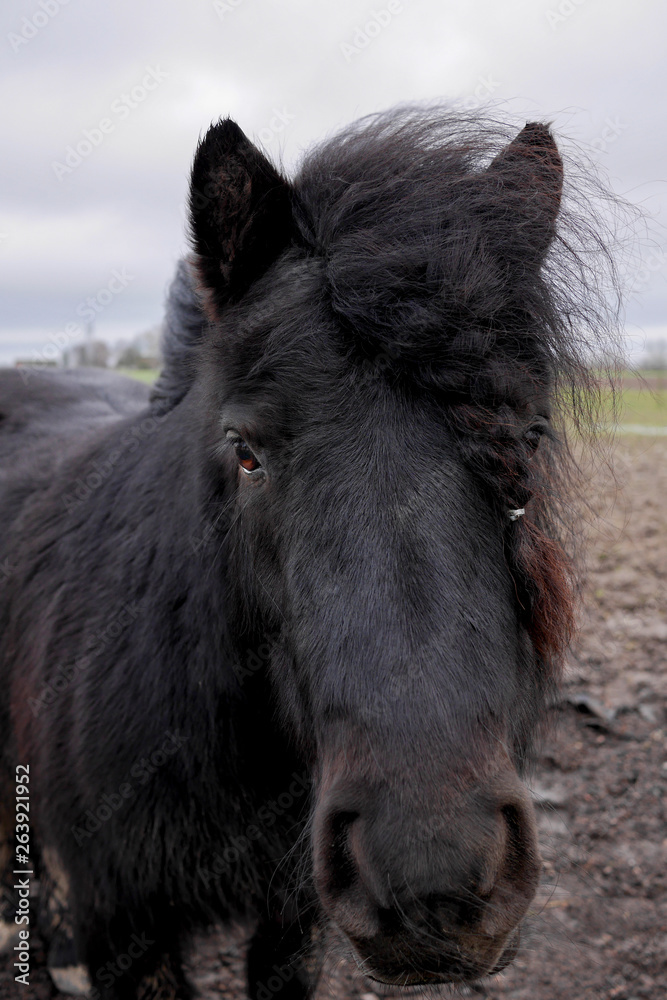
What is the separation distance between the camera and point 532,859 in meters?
1.62

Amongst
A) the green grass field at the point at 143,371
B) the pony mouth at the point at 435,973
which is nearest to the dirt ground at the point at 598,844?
the pony mouth at the point at 435,973

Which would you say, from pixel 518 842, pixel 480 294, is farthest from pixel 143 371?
pixel 518 842

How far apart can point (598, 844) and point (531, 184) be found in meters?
3.99

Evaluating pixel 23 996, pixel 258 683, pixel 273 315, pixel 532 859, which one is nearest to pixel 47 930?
pixel 23 996

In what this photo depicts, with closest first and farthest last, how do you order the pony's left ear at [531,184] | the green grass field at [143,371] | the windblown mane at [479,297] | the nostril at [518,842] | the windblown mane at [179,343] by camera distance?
the nostril at [518,842]
the windblown mane at [479,297]
the pony's left ear at [531,184]
the windblown mane at [179,343]
the green grass field at [143,371]

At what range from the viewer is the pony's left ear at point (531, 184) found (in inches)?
82.4

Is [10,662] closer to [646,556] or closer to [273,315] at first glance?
[273,315]

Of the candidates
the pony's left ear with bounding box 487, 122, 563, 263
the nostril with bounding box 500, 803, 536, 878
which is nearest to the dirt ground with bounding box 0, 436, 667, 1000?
the nostril with bounding box 500, 803, 536, 878

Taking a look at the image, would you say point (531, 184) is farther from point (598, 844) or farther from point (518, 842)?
point (598, 844)

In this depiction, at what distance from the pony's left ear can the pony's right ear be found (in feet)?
2.22

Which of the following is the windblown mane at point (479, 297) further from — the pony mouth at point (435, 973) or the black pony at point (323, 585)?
the pony mouth at point (435, 973)

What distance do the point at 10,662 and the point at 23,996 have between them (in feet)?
6.21

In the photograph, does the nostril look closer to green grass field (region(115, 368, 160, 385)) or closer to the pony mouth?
the pony mouth

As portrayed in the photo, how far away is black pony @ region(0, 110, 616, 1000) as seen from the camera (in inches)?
62.7
